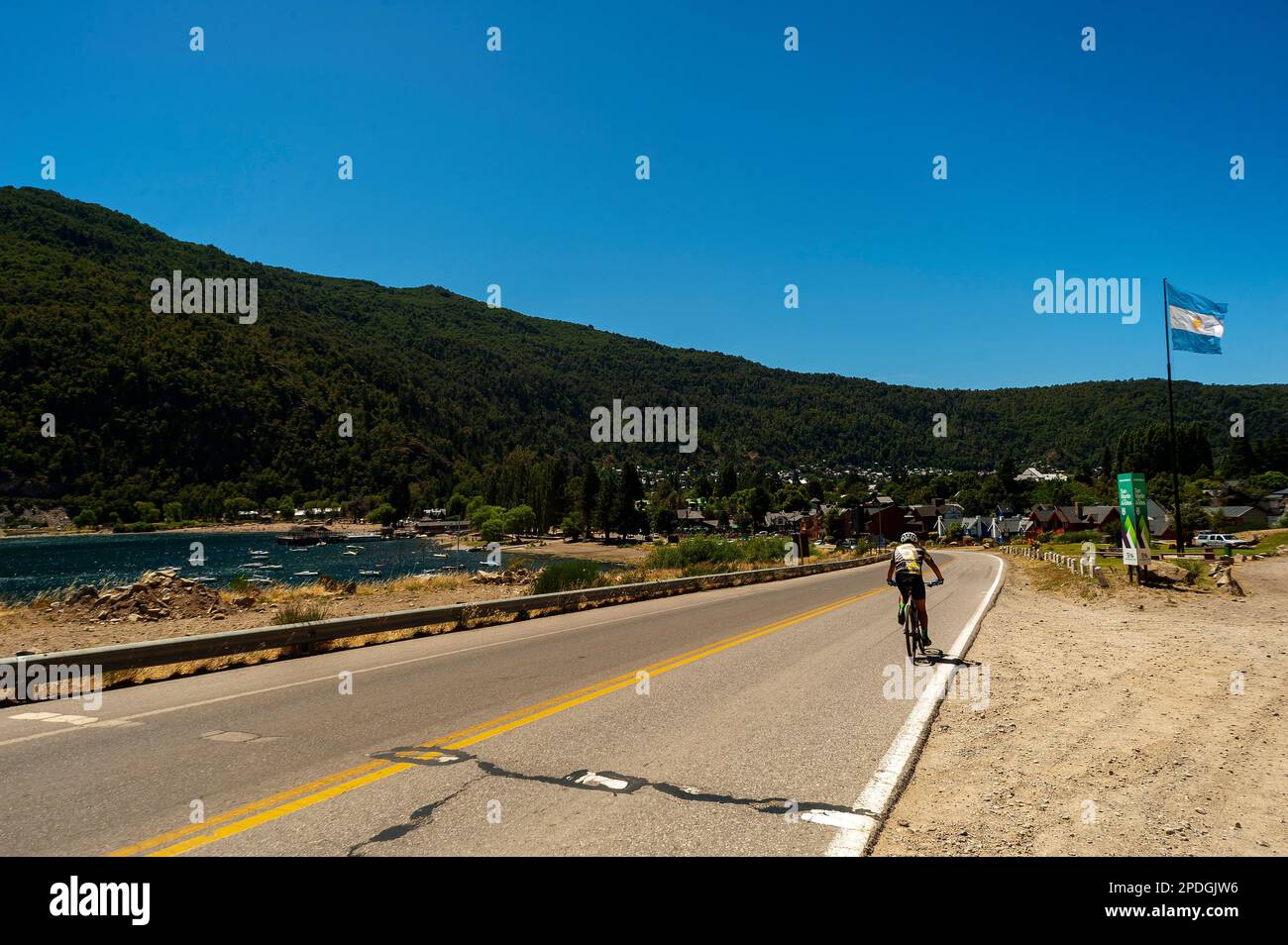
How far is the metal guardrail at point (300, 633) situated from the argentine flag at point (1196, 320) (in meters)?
24.8

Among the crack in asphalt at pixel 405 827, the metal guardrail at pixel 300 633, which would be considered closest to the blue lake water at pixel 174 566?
the metal guardrail at pixel 300 633

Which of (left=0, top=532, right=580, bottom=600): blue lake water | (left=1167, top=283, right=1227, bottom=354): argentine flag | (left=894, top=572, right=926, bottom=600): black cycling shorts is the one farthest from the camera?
(left=0, top=532, right=580, bottom=600): blue lake water

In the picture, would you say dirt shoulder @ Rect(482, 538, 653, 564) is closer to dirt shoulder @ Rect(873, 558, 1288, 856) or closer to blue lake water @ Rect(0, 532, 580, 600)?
blue lake water @ Rect(0, 532, 580, 600)

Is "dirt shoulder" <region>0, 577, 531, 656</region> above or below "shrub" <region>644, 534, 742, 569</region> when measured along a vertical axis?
above

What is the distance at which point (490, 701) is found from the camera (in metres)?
8.30

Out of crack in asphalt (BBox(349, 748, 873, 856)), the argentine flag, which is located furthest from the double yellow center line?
the argentine flag

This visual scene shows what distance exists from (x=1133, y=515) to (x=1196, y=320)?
506 inches

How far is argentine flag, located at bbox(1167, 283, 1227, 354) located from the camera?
29.9 metres

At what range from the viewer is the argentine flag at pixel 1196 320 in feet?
98.2

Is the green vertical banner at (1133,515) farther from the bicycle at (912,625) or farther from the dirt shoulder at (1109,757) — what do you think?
the bicycle at (912,625)

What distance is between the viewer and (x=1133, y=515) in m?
23.1

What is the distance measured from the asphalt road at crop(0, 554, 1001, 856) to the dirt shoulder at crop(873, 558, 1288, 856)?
0.67 m
